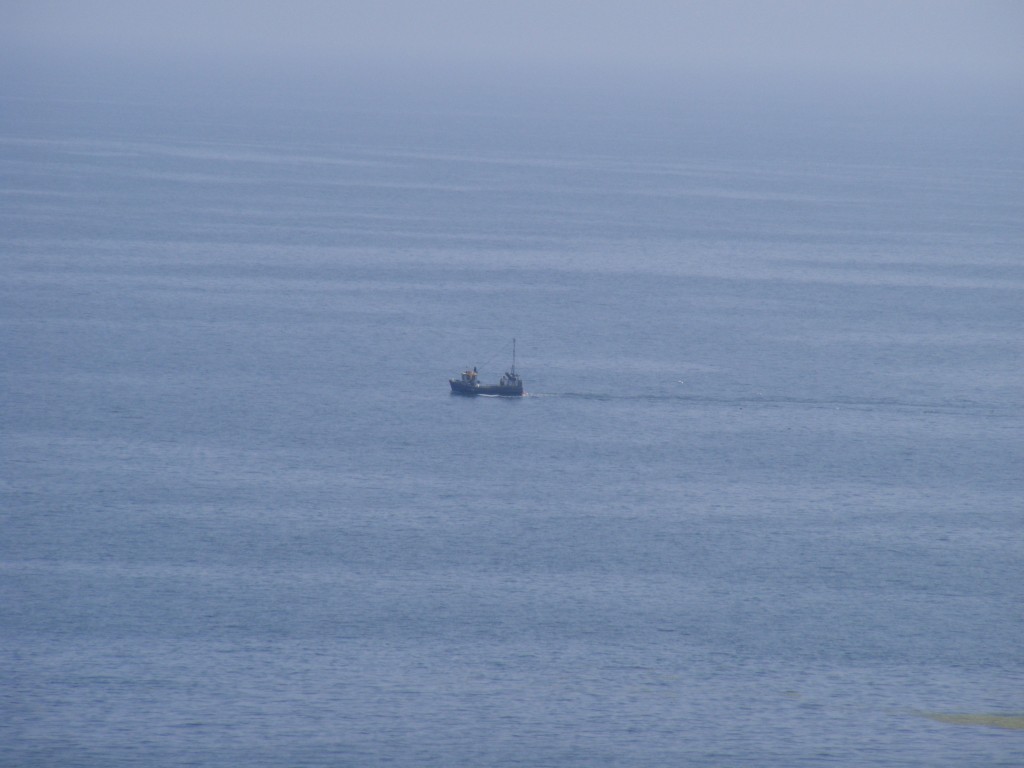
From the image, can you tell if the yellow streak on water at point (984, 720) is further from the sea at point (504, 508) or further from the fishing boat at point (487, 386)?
the fishing boat at point (487, 386)

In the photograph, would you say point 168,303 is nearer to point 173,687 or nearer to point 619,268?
point 619,268

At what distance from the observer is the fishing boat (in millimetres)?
84875

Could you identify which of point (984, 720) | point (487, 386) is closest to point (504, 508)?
point (487, 386)

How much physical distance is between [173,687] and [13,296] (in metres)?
59.0

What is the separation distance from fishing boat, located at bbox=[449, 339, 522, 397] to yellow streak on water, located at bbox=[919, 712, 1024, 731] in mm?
37025

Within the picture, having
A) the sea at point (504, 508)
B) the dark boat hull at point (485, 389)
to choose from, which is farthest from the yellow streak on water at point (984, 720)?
the dark boat hull at point (485, 389)

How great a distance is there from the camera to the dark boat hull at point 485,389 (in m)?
84.9

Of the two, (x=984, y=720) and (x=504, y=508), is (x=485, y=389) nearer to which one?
(x=504, y=508)

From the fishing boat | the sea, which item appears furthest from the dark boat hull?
the sea

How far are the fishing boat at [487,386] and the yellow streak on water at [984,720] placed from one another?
37.0 metres

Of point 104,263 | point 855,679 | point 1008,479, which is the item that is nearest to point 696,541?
point 855,679

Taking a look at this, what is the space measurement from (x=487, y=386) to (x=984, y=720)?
38.5 metres

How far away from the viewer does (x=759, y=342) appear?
98.2m

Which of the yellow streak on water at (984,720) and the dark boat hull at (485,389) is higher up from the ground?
the dark boat hull at (485,389)
